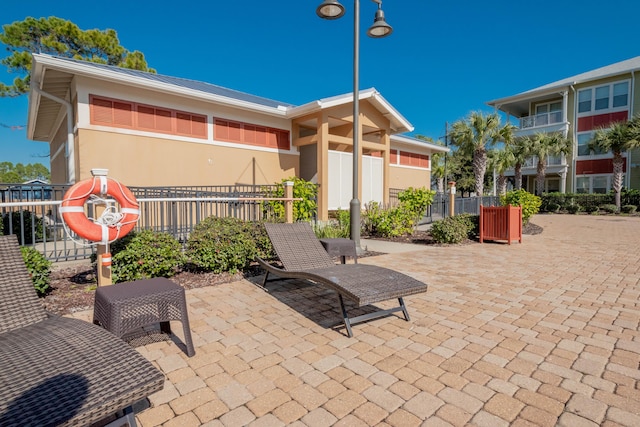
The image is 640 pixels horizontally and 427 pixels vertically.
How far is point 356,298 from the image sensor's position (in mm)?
3100

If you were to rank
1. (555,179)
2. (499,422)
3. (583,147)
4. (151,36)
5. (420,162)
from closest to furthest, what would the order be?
1. (499,422)
2. (420,162)
3. (151,36)
4. (583,147)
5. (555,179)

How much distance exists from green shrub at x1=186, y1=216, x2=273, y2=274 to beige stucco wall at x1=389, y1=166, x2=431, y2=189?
12409mm

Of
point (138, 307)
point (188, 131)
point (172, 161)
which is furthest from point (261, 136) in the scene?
point (138, 307)

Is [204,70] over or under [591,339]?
over

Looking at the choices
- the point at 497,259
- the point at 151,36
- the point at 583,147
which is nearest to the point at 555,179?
the point at 583,147

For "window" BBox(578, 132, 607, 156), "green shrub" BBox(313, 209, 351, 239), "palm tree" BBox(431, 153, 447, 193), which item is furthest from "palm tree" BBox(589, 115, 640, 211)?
"green shrub" BBox(313, 209, 351, 239)

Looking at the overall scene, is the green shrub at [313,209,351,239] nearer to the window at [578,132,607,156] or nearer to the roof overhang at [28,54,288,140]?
the roof overhang at [28,54,288,140]

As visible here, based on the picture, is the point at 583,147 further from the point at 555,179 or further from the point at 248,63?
the point at 248,63

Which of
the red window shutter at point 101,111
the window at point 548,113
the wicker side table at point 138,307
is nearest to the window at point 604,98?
the window at point 548,113

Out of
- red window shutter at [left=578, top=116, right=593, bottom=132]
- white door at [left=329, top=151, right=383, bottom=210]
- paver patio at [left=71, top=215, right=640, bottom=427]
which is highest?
red window shutter at [left=578, top=116, right=593, bottom=132]

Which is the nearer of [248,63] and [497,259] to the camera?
[497,259]

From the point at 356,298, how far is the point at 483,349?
114cm

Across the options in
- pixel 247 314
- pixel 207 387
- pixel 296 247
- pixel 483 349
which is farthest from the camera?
pixel 296 247

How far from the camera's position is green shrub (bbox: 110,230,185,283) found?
4555 millimetres
